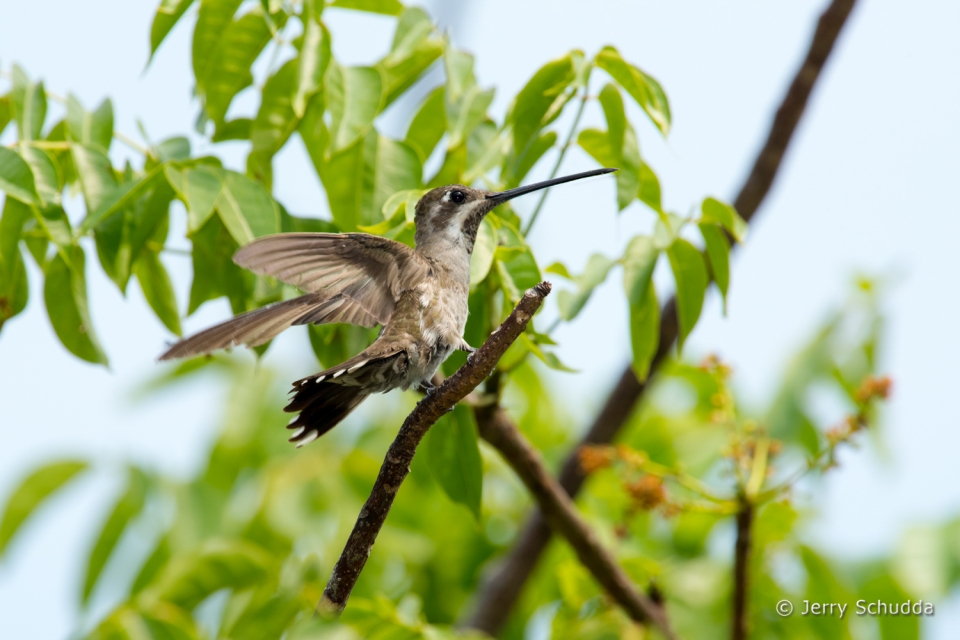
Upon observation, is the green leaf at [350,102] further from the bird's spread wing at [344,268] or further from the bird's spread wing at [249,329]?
the bird's spread wing at [249,329]

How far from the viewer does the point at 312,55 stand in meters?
3.63

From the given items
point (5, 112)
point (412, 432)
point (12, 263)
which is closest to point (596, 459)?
point (412, 432)

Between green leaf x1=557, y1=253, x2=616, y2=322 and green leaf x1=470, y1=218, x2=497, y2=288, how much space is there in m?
0.43

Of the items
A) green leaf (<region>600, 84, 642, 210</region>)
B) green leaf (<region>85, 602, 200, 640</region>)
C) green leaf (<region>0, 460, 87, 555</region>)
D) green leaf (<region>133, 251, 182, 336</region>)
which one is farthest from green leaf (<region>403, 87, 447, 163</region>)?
green leaf (<region>0, 460, 87, 555</region>)

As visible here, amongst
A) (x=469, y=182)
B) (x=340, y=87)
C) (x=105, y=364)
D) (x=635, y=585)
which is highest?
(x=340, y=87)

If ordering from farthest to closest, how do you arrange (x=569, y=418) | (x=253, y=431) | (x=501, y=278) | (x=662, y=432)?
(x=569, y=418) < (x=253, y=431) < (x=662, y=432) < (x=501, y=278)

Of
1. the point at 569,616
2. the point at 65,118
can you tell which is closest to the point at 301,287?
the point at 65,118

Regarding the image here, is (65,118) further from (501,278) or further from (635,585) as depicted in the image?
(635,585)

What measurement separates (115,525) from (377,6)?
→ 3.60m

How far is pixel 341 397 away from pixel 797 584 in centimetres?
331

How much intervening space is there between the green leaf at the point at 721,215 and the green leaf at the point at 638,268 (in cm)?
30

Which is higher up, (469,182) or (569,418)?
(469,182)

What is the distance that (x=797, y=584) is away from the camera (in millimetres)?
5402

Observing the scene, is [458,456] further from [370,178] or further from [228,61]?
[228,61]
